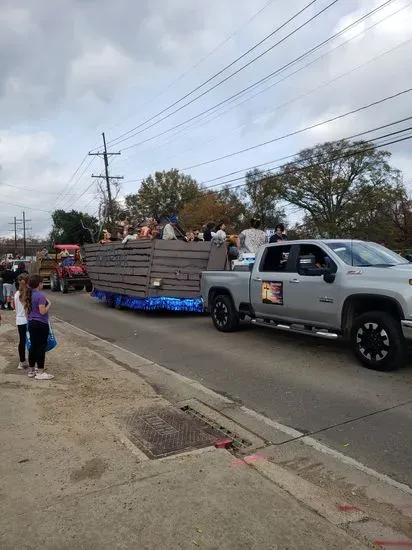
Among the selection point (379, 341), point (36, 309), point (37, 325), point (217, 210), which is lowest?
point (379, 341)

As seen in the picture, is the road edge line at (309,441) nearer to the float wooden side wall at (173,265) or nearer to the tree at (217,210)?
the float wooden side wall at (173,265)

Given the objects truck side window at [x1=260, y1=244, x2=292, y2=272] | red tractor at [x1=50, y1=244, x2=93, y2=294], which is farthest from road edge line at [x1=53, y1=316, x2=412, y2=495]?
red tractor at [x1=50, y1=244, x2=93, y2=294]

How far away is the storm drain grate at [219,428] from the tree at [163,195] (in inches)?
2705

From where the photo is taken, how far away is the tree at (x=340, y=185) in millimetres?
51781

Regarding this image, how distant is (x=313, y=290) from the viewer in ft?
25.5

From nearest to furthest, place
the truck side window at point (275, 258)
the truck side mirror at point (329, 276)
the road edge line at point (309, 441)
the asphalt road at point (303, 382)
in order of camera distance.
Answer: the road edge line at point (309, 441)
the asphalt road at point (303, 382)
the truck side mirror at point (329, 276)
the truck side window at point (275, 258)

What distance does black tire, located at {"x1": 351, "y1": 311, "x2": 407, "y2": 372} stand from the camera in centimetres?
658

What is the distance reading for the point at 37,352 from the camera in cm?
705

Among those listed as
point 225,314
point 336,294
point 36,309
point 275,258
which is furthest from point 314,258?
point 36,309

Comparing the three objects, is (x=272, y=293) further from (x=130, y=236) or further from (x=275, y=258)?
(x=130, y=236)

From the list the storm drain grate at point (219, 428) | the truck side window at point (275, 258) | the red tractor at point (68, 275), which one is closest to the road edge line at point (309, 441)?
the storm drain grate at point (219, 428)

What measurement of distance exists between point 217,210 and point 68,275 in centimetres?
3942

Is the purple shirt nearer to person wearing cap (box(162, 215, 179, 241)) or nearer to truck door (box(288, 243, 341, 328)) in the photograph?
truck door (box(288, 243, 341, 328))

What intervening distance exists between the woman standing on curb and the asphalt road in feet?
6.56
